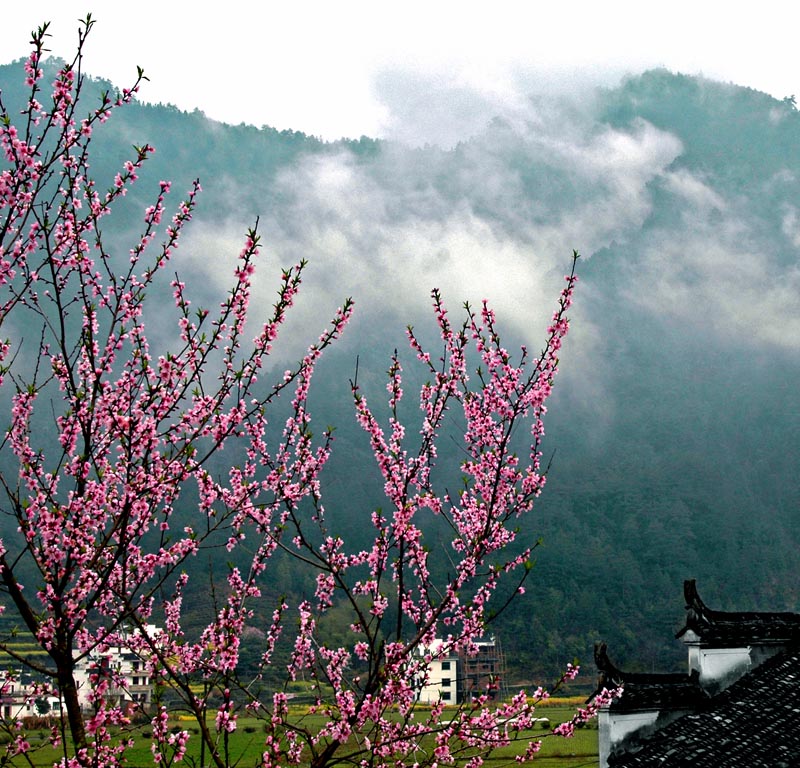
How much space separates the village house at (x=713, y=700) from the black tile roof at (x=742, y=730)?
16mm

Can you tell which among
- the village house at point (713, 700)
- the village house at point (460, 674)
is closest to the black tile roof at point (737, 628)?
the village house at point (713, 700)

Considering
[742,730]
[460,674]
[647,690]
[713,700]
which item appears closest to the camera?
[742,730]

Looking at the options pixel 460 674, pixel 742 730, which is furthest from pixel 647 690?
pixel 460 674

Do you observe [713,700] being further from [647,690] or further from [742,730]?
[742,730]

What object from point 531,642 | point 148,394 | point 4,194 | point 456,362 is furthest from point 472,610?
point 531,642

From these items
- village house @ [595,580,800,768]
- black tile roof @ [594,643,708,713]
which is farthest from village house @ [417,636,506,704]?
village house @ [595,580,800,768]

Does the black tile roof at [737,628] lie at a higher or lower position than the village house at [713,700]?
higher

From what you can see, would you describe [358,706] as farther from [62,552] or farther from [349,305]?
[349,305]

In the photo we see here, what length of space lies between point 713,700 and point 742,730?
183 cm

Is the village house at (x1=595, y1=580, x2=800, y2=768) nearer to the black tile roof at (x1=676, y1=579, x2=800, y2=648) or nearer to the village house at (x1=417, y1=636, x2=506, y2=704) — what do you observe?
the black tile roof at (x1=676, y1=579, x2=800, y2=648)

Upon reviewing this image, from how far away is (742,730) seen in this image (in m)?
13.7

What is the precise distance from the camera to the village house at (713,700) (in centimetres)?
1338

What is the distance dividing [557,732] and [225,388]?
5.19 meters

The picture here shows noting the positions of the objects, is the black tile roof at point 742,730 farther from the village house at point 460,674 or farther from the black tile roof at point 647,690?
the village house at point 460,674
